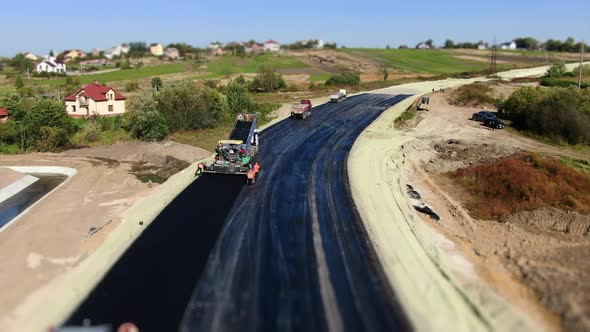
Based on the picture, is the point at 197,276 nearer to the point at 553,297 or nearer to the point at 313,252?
the point at 313,252

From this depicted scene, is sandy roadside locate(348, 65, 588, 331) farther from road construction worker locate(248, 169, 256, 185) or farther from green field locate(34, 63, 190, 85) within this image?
green field locate(34, 63, 190, 85)

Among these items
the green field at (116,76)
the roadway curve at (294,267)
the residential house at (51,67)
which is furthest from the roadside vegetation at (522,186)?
the residential house at (51,67)

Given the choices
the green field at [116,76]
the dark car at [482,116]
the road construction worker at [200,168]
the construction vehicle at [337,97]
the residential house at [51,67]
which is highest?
the residential house at [51,67]

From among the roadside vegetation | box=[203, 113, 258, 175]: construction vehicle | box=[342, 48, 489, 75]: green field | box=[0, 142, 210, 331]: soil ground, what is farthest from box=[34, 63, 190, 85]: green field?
the roadside vegetation

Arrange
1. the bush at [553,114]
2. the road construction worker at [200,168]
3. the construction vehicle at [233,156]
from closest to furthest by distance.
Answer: the construction vehicle at [233,156], the road construction worker at [200,168], the bush at [553,114]

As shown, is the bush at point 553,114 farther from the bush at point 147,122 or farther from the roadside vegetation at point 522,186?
the bush at point 147,122

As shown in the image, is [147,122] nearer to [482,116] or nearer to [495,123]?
[495,123]

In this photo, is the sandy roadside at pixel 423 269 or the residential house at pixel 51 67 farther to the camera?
the residential house at pixel 51 67
